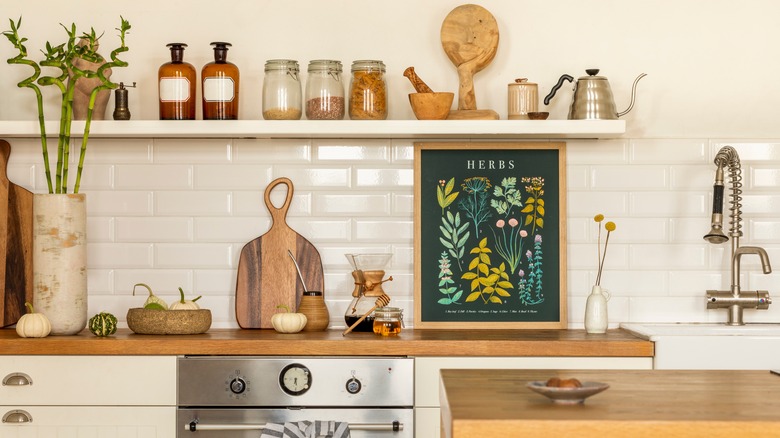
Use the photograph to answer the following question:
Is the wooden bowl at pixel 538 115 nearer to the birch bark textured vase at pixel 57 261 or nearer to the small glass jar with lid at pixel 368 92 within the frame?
the small glass jar with lid at pixel 368 92

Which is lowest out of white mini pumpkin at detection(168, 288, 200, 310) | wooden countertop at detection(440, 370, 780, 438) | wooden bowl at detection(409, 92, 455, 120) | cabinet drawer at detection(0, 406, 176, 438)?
cabinet drawer at detection(0, 406, 176, 438)

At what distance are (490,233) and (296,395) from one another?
1.08 meters

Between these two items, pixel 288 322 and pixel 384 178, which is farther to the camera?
pixel 384 178

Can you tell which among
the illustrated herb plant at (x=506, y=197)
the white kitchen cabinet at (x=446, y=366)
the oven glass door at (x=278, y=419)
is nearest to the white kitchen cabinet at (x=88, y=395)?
the oven glass door at (x=278, y=419)

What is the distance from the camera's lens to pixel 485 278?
152 inches

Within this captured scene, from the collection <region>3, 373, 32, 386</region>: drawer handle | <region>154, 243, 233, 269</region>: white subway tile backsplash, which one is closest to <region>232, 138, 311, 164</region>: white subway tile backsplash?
<region>154, 243, 233, 269</region>: white subway tile backsplash

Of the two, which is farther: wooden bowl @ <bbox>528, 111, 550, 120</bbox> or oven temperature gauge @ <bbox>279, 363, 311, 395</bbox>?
wooden bowl @ <bbox>528, 111, 550, 120</bbox>

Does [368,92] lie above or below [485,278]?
above

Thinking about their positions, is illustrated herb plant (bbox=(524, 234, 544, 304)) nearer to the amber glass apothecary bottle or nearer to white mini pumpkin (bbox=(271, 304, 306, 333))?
white mini pumpkin (bbox=(271, 304, 306, 333))

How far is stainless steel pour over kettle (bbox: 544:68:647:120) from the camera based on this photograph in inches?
145

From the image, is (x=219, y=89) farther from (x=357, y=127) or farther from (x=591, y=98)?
(x=591, y=98)

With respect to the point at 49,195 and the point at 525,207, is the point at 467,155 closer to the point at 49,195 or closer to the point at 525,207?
the point at 525,207

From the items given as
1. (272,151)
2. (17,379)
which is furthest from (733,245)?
(17,379)

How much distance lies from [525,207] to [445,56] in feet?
2.27
